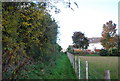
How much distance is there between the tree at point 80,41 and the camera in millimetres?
46969

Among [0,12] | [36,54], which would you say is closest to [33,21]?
[0,12]

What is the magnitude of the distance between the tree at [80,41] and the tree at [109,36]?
17.4 ft

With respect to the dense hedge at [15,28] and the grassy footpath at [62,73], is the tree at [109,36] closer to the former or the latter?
the grassy footpath at [62,73]

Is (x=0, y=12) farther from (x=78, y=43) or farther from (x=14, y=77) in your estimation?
(x=78, y=43)

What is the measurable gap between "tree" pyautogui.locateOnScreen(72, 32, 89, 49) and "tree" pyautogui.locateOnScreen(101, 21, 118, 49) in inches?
209

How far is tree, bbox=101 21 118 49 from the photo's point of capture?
41.9 metres

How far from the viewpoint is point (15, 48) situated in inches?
173

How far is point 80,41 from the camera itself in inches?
1866

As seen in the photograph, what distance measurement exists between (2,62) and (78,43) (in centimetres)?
4368

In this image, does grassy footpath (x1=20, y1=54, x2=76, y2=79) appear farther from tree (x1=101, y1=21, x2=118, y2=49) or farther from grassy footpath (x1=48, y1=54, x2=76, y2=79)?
tree (x1=101, y1=21, x2=118, y2=49)

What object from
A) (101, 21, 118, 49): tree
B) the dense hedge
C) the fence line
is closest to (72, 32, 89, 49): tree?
(101, 21, 118, 49): tree

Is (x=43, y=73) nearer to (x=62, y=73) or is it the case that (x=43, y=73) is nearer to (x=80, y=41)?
(x=62, y=73)

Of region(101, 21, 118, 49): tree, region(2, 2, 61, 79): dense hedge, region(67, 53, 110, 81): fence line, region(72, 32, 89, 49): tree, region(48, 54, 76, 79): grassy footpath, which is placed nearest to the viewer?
region(67, 53, 110, 81): fence line

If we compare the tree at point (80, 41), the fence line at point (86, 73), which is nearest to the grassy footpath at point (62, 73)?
the fence line at point (86, 73)
